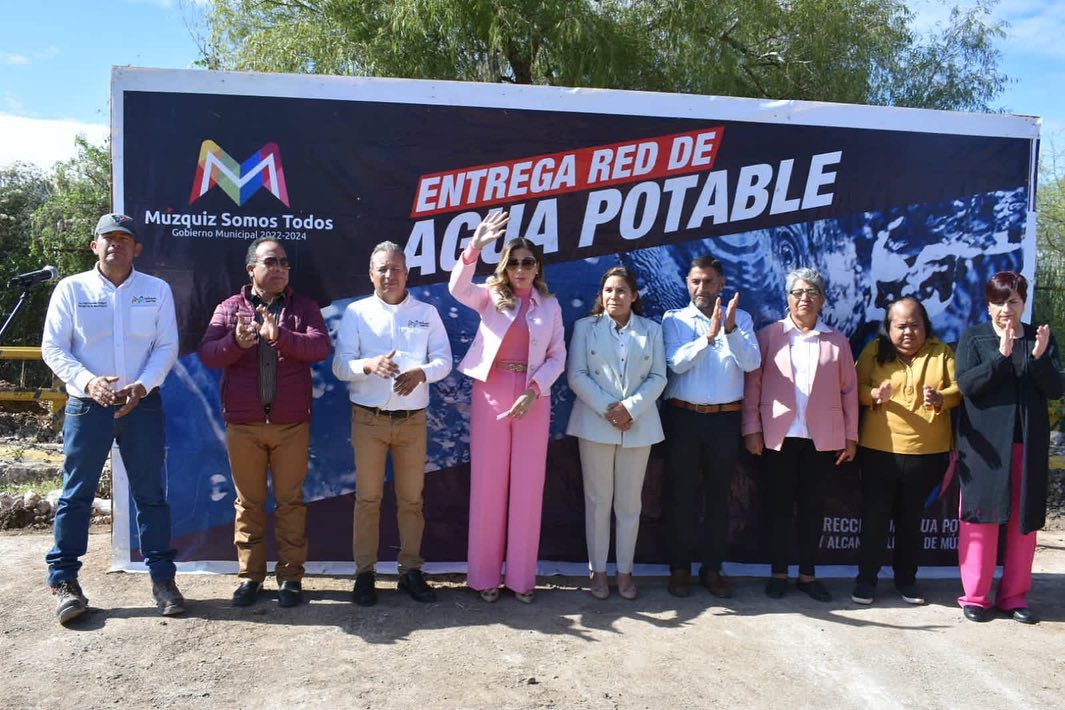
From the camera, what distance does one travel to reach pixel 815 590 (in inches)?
163

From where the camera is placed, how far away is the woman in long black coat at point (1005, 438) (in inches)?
150

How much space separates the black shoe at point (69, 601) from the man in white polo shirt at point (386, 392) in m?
1.21

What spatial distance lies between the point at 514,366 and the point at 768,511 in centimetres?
165

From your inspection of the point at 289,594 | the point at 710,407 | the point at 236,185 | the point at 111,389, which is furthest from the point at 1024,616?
the point at 236,185

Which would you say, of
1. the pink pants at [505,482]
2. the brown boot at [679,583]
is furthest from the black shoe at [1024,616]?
the pink pants at [505,482]

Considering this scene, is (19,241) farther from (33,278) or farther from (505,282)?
(505,282)

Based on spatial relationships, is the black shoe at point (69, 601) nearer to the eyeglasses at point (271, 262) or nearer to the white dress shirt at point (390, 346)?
the white dress shirt at point (390, 346)

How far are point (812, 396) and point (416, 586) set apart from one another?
224 cm

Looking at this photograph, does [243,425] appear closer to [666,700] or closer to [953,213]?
[666,700]

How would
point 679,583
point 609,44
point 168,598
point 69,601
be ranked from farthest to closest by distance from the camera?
point 609,44
point 679,583
point 168,598
point 69,601

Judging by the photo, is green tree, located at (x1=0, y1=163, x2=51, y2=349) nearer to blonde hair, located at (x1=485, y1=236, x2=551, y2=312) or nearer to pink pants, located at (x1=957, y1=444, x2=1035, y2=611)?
blonde hair, located at (x1=485, y1=236, x2=551, y2=312)

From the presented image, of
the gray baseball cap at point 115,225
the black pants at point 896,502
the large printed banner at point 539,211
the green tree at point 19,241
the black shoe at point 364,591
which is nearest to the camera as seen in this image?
the gray baseball cap at point 115,225

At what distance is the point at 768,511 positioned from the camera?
14.0ft

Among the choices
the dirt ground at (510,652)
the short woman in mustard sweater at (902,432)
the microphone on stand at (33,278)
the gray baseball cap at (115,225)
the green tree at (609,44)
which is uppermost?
the green tree at (609,44)
